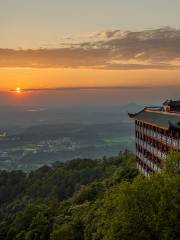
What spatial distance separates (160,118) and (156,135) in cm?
391

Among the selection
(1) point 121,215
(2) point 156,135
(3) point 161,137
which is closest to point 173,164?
(1) point 121,215

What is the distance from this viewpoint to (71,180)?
564 ft

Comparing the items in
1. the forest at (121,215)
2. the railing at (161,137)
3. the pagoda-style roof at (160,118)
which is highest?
the pagoda-style roof at (160,118)

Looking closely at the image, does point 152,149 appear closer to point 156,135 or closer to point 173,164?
point 156,135

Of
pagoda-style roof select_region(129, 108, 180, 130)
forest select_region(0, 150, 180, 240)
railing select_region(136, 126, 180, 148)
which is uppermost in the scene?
pagoda-style roof select_region(129, 108, 180, 130)

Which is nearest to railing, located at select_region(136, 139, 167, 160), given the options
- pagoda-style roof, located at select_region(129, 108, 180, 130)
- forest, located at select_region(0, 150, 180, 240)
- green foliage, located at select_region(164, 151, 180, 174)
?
pagoda-style roof, located at select_region(129, 108, 180, 130)

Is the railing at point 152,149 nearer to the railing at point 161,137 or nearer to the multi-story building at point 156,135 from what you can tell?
the multi-story building at point 156,135

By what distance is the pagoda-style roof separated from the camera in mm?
70800

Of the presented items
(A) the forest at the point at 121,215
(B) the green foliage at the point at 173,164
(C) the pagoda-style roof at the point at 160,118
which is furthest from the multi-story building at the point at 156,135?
(B) the green foliage at the point at 173,164

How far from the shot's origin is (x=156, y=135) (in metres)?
82.4

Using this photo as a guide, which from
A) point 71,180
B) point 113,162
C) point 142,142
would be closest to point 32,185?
point 71,180

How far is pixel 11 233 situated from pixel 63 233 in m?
36.7

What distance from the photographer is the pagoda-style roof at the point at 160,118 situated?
70800 millimetres

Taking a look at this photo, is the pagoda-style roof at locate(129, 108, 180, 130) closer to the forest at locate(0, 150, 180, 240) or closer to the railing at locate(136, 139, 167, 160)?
the railing at locate(136, 139, 167, 160)
